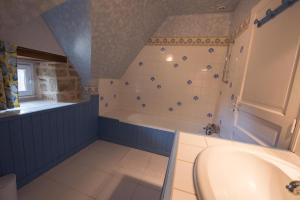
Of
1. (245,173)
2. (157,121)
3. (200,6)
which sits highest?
(200,6)

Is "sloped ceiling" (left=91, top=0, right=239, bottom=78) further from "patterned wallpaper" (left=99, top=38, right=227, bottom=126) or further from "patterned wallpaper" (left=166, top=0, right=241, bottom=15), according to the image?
"patterned wallpaper" (left=99, top=38, right=227, bottom=126)

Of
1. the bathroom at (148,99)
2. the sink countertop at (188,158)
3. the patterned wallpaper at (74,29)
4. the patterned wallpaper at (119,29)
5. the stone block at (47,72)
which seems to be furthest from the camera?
the stone block at (47,72)

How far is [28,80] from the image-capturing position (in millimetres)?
1775

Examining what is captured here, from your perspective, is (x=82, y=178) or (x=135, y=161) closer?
(x=82, y=178)

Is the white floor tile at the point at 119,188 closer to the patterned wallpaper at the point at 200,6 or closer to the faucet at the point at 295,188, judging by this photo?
the faucet at the point at 295,188

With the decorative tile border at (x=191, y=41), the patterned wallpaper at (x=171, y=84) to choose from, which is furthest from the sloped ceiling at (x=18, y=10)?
the decorative tile border at (x=191, y=41)

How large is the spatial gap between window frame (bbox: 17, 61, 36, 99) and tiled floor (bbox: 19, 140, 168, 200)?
A: 1005mm

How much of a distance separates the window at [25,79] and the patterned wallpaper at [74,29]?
1.67ft

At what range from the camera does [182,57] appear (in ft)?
7.79

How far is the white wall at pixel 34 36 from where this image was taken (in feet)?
4.16

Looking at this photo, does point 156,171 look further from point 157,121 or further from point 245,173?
point 245,173

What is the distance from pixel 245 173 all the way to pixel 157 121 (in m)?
1.92

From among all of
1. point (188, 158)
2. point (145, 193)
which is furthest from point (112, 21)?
point (145, 193)

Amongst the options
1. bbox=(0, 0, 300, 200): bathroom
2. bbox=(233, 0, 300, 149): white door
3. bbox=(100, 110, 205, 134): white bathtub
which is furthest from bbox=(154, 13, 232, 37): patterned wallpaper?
bbox=(100, 110, 205, 134): white bathtub
